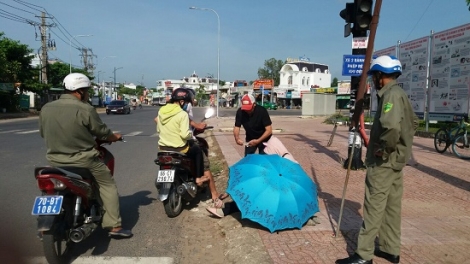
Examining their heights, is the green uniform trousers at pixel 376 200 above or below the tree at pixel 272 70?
below

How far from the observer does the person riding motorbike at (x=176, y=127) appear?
16.9ft

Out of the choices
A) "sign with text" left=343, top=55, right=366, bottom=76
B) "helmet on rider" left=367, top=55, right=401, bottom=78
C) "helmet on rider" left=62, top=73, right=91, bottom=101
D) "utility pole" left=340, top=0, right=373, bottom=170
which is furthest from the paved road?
"sign with text" left=343, top=55, right=366, bottom=76

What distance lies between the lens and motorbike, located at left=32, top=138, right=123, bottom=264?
3.51 m

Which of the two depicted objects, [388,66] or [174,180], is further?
[174,180]

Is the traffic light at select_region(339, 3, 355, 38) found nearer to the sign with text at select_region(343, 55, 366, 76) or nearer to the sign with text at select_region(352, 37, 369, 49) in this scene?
the sign with text at select_region(352, 37, 369, 49)

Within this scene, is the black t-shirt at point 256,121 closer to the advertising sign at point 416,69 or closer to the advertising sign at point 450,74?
the advertising sign at point 450,74

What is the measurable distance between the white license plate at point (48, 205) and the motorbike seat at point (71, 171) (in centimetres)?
24

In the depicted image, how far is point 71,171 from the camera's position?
3.82 meters

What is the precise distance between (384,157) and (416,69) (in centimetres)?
1387

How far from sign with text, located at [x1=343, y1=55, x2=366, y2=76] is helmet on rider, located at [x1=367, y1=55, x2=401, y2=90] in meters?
3.90

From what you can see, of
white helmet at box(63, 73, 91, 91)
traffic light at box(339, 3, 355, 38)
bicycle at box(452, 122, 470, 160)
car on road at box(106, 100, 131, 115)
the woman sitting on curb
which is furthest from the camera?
car on road at box(106, 100, 131, 115)

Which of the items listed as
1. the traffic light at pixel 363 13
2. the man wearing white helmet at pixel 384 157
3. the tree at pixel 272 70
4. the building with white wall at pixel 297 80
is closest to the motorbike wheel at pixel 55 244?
the man wearing white helmet at pixel 384 157

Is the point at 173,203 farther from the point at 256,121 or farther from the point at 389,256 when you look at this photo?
the point at 389,256

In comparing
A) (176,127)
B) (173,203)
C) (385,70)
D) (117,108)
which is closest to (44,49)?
(117,108)
